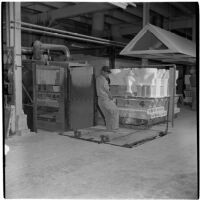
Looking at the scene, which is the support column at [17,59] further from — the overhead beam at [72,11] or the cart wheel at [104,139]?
the overhead beam at [72,11]

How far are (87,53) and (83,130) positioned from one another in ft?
25.6

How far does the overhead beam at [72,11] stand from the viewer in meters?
9.66

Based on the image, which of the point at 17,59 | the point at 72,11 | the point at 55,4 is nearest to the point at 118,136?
the point at 17,59

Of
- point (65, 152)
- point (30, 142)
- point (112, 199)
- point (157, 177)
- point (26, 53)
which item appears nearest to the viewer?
point (112, 199)

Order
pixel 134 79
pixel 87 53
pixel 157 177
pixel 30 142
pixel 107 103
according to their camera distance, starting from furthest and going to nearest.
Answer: pixel 87 53 → pixel 134 79 → pixel 107 103 → pixel 30 142 → pixel 157 177

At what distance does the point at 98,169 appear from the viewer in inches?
175

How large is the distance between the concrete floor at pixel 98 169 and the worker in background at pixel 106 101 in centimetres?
135

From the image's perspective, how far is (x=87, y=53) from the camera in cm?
1470

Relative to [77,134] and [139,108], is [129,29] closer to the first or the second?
[139,108]

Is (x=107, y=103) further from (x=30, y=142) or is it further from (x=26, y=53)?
(x=26, y=53)

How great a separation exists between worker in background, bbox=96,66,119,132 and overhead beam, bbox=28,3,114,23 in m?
3.31

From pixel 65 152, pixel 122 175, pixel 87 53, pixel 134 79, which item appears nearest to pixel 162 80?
pixel 134 79

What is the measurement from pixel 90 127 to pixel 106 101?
3.73 feet

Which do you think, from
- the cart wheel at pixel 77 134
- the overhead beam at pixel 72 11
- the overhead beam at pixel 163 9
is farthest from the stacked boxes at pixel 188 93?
the cart wheel at pixel 77 134
